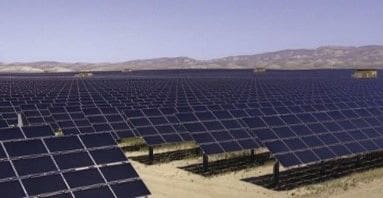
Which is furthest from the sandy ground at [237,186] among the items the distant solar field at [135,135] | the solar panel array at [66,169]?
the solar panel array at [66,169]

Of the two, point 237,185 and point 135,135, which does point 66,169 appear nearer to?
point 237,185

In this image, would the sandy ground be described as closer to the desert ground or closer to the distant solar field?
the desert ground

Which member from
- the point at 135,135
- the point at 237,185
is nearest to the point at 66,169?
the point at 237,185

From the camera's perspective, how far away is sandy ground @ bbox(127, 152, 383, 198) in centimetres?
2075

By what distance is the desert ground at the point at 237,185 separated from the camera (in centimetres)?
2077

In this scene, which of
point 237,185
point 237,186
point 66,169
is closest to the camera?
point 66,169

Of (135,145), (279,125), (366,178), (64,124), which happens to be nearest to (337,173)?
(366,178)

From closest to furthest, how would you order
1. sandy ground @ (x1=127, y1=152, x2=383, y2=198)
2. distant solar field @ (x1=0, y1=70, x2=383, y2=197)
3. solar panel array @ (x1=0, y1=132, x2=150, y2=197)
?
solar panel array @ (x1=0, y1=132, x2=150, y2=197) < distant solar field @ (x1=0, y1=70, x2=383, y2=197) < sandy ground @ (x1=127, y1=152, x2=383, y2=198)

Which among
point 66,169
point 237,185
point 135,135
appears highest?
point 66,169

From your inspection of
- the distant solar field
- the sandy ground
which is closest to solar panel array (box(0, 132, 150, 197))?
the distant solar field

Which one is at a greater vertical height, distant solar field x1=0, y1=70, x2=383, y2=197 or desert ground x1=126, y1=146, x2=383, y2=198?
distant solar field x1=0, y1=70, x2=383, y2=197

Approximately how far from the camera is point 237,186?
22.0m

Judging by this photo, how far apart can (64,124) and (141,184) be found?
55.5 ft

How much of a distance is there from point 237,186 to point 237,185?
0.57ft
